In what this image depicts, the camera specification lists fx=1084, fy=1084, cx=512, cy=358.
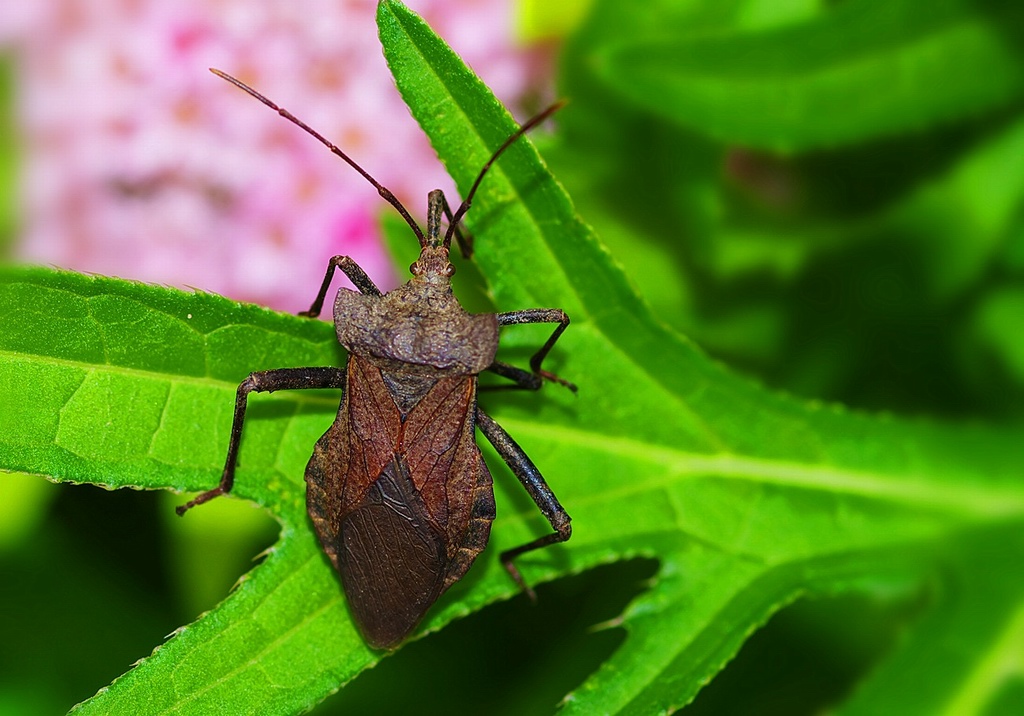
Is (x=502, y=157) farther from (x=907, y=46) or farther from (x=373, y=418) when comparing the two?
(x=907, y=46)

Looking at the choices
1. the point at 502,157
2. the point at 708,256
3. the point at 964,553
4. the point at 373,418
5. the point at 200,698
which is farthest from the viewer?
the point at 708,256

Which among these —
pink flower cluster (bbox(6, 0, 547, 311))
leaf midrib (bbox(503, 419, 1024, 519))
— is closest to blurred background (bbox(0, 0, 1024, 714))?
pink flower cluster (bbox(6, 0, 547, 311))

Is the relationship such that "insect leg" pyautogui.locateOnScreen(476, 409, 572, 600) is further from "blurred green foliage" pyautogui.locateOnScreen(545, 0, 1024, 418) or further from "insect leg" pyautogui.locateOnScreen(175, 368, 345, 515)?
"blurred green foliage" pyautogui.locateOnScreen(545, 0, 1024, 418)

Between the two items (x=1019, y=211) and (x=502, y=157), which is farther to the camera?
(x=1019, y=211)

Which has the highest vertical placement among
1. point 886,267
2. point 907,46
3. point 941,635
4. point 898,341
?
point 907,46

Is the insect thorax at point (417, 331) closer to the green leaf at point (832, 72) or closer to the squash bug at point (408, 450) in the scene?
the squash bug at point (408, 450)

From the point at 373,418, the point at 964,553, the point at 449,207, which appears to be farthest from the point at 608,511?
the point at 964,553
